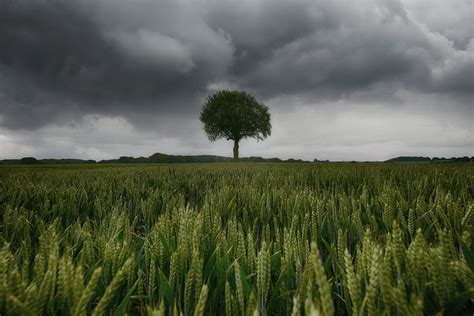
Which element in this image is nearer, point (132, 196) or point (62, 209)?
point (62, 209)

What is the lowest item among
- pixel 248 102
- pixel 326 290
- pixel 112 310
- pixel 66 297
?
pixel 112 310

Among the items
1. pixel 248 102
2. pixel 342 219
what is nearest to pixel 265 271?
pixel 342 219

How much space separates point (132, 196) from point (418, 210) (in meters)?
2.96

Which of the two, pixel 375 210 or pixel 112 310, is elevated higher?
pixel 375 210

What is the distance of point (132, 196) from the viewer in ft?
11.5

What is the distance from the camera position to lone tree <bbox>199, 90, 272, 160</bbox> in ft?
177

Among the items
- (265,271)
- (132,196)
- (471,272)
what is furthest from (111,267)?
(132,196)

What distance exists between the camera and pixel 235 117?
54.5 metres

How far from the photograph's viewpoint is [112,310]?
0.96 m

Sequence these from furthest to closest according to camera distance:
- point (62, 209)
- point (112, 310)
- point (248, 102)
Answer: point (248, 102), point (62, 209), point (112, 310)

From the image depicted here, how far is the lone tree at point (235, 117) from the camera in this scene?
54062 mm

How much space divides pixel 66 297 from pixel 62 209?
6.74ft

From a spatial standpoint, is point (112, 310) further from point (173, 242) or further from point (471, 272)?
point (471, 272)

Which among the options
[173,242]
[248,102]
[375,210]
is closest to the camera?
[173,242]
